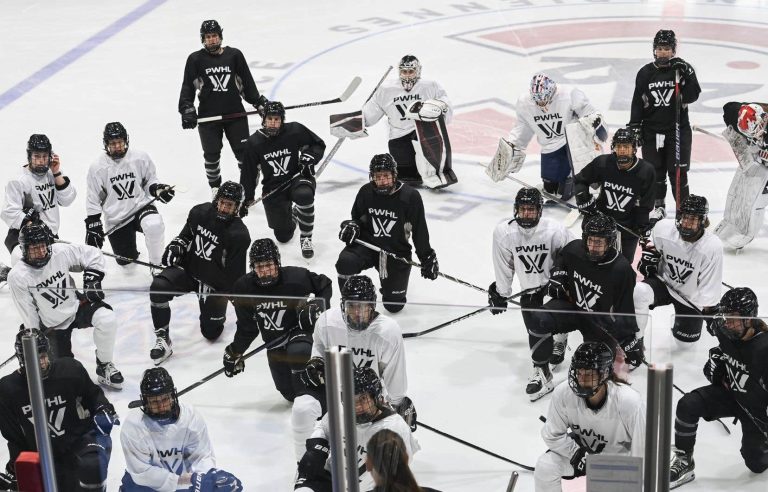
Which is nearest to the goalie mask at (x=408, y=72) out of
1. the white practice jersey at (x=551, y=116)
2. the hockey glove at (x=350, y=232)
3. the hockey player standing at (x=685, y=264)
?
the white practice jersey at (x=551, y=116)

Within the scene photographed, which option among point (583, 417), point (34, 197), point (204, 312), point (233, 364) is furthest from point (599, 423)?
point (34, 197)

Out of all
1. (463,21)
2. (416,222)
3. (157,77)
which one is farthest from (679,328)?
(463,21)

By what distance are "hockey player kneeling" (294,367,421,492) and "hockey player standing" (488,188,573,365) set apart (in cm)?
180

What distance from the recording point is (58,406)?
3.68m

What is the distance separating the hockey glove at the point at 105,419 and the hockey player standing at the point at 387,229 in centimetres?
227

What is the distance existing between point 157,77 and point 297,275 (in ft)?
19.1

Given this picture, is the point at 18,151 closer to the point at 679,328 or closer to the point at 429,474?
the point at 429,474

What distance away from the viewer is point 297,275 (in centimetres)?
511

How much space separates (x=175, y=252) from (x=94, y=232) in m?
0.85

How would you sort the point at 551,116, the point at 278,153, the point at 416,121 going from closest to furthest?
the point at 278,153, the point at 551,116, the point at 416,121

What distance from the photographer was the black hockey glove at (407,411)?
373 cm

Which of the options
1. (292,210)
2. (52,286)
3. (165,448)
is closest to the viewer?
(165,448)

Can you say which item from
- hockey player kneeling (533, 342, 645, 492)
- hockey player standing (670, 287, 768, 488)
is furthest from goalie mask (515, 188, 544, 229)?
hockey player kneeling (533, 342, 645, 492)

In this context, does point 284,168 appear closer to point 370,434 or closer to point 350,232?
point 350,232
